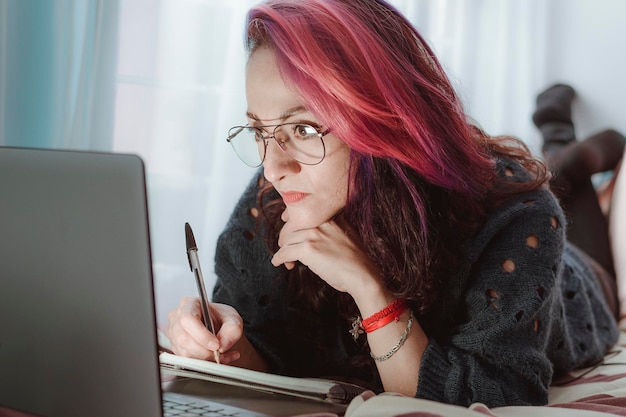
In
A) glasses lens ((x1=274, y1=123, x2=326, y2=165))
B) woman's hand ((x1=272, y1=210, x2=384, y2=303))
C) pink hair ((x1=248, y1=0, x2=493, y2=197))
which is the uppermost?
pink hair ((x1=248, y1=0, x2=493, y2=197))

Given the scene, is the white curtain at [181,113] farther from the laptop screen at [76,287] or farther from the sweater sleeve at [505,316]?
the laptop screen at [76,287]

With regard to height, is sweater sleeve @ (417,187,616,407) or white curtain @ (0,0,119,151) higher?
white curtain @ (0,0,119,151)

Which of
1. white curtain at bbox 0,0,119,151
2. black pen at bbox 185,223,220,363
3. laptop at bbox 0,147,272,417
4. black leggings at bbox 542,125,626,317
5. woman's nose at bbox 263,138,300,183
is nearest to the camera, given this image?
laptop at bbox 0,147,272,417

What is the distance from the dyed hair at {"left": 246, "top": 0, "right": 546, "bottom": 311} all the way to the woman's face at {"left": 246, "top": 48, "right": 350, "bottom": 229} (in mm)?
16

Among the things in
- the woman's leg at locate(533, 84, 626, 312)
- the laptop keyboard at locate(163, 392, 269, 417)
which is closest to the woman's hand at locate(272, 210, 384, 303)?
the laptop keyboard at locate(163, 392, 269, 417)

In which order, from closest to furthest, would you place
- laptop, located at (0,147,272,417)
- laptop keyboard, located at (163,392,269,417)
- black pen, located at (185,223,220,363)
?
1. laptop, located at (0,147,272,417)
2. laptop keyboard, located at (163,392,269,417)
3. black pen, located at (185,223,220,363)

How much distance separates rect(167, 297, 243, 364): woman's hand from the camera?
3.16 feet

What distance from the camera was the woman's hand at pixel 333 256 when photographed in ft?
3.34

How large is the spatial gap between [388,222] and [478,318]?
197 mm

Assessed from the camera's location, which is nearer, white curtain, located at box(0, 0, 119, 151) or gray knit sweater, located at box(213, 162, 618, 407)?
gray knit sweater, located at box(213, 162, 618, 407)

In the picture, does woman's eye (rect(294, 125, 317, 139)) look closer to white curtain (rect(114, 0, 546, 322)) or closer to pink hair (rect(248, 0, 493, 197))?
pink hair (rect(248, 0, 493, 197))

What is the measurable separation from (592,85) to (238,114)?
1455mm

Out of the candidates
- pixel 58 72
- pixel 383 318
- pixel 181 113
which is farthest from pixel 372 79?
pixel 181 113

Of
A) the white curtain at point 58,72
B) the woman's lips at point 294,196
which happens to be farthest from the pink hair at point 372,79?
the white curtain at point 58,72
